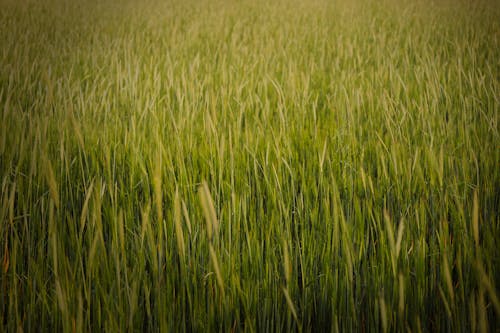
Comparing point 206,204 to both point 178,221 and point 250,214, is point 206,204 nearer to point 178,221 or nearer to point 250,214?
point 178,221

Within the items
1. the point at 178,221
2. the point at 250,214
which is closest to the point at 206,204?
the point at 178,221

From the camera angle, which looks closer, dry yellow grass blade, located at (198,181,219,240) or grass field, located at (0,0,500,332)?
dry yellow grass blade, located at (198,181,219,240)

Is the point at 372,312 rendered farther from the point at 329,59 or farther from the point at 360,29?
the point at 360,29

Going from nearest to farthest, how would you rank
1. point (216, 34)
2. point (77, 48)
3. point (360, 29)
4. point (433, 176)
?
point (433, 176) < point (77, 48) < point (216, 34) < point (360, 29)

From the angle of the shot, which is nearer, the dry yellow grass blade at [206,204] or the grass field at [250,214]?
the dry yellow grass blade at [206,204]

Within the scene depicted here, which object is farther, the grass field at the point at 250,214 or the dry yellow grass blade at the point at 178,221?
the grass field at the point at 250,214

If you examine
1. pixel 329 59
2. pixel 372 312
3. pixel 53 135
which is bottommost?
pixel 372 312

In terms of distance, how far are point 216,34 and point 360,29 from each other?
4.03 feet

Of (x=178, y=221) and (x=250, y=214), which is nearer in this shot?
(x=178, y=221)

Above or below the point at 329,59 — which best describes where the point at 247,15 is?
above

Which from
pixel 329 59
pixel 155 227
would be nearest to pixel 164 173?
pixel 155 227

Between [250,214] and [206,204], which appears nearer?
[206,204]

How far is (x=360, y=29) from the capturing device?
3.04m

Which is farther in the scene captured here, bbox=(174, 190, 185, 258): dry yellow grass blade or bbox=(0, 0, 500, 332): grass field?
bbox=(0, 0, 500, 332): grass field
